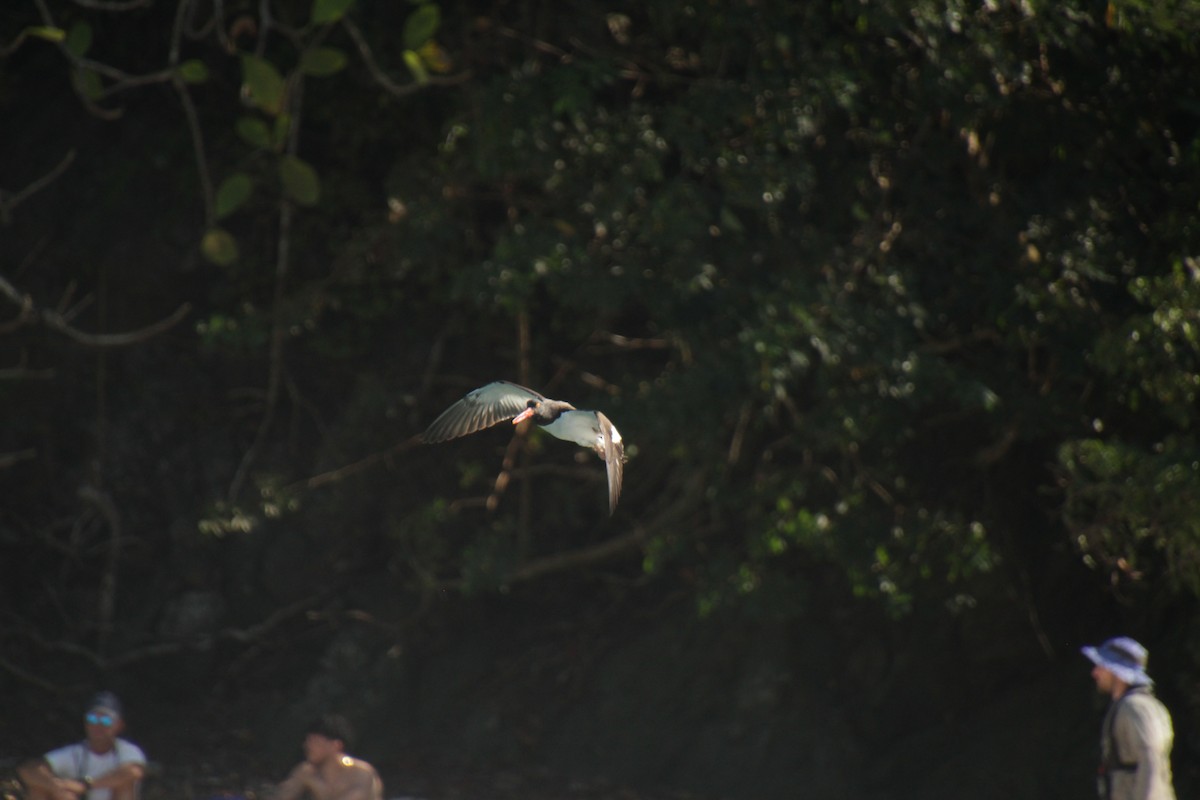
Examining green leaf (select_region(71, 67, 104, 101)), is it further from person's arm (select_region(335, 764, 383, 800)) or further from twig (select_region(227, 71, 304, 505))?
person's arm (select_region(335, 764, 383, 800))

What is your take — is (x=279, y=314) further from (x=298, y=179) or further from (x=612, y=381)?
(x=612, y=381)

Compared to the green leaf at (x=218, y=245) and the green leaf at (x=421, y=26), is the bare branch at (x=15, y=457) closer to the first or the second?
the green leaf at (x=218, y=245)

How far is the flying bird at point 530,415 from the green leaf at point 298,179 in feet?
8.04

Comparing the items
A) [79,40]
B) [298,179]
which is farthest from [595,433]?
[79,40]

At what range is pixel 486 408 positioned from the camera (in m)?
4.91

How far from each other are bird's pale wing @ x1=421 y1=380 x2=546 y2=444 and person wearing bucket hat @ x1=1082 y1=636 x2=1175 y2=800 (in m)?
2.09

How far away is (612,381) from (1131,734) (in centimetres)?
416

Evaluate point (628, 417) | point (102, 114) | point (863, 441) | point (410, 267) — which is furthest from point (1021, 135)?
point (102, 114)

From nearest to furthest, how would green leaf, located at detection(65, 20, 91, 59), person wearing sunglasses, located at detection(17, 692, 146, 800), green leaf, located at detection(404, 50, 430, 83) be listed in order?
person wearing sunglasses, located at detection(17, 692, 146, 800) → green leaf, located at detection(404, 50, 430, 83) → green leaf, located at detection(65, 20, 91, 59)

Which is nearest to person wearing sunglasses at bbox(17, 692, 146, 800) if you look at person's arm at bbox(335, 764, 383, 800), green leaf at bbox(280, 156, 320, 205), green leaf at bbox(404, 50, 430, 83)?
person's arm at bbox(335, 764, 383, 800)

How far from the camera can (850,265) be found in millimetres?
6824

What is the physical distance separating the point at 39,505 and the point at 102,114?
305 cm

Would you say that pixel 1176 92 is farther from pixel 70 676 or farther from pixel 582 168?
pixel 70 676

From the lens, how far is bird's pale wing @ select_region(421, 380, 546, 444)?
4.88 meters
